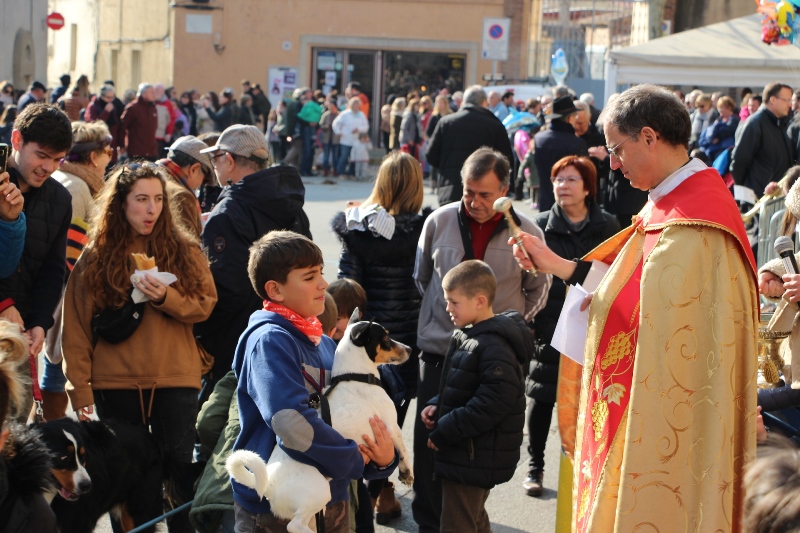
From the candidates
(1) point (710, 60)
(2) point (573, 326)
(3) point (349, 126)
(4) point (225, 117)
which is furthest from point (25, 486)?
(4) point (225, 117)

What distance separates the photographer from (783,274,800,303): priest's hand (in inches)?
167

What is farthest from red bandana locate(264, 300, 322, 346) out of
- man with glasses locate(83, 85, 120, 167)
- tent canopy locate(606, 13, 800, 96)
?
man with glasses locate(83, 85, 120, 167)

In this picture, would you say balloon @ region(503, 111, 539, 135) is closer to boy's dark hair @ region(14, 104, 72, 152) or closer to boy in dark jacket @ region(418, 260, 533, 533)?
boy in dark jacket @ region(418, 260, 533, 533)

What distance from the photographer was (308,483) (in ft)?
10.8

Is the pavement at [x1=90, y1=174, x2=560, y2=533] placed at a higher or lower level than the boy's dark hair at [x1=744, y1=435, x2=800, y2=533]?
lower

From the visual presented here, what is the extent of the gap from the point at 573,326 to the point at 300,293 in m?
0.92

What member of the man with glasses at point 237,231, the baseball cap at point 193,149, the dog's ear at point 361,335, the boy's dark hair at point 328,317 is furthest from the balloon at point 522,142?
the dog's ear at point 361,335

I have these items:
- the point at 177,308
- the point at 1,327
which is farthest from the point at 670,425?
the point at 177,308

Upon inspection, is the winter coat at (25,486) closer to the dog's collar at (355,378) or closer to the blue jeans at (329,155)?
the dog's collar at (355,378)

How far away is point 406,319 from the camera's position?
5.88m

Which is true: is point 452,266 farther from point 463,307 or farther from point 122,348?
point 122,348

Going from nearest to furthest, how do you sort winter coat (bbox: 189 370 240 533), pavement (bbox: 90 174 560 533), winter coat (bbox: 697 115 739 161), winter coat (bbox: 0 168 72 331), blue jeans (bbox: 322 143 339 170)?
winter coat (bbox: 189 370 240 533), winter coat (bbox: 0 168 72 331), pavement (bbox: 90 174 560 533), winter coat (bbox: 697 115 739 161), blue jeans (bbox: 322 143 339 170)

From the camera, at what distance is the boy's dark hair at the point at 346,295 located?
5.27 m

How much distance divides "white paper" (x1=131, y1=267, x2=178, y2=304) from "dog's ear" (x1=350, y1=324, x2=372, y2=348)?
4.14ft
